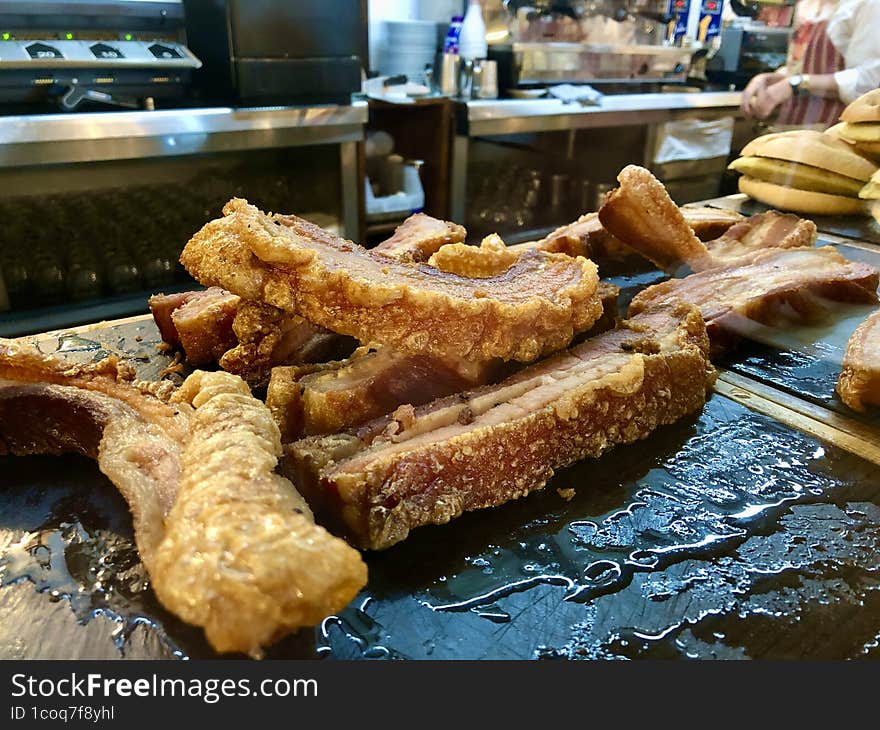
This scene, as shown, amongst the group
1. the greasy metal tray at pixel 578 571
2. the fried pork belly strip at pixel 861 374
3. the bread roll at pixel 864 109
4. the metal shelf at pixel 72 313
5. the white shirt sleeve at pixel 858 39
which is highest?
the white shirt sleeve at pixel 858 39

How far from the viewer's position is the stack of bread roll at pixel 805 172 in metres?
3.22

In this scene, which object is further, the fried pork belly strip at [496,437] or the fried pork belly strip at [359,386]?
the fried pork belly strip at [359,386]

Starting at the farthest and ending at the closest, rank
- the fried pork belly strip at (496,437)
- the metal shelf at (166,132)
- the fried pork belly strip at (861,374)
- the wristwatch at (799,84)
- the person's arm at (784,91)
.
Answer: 1. the metal shelf at (166,132)
2. the wristwatch at (799,84)
3. the person's arm at (784,91)
4. the fried pork belly strip at (861,374)
5. the fried pork belly strip at (496,437)

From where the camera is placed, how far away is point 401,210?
15.6 feet

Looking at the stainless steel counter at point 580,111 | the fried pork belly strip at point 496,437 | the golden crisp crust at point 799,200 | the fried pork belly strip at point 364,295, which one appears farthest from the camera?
the stainless steel counter at point 580,111

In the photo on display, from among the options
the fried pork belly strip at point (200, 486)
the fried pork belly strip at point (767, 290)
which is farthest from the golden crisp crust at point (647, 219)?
the fried pork belly strip at point (200, 486)

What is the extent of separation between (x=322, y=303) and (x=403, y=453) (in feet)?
1.32

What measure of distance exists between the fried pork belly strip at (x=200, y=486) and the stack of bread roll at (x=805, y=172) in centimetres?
302

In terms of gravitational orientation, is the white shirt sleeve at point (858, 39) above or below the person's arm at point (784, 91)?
above

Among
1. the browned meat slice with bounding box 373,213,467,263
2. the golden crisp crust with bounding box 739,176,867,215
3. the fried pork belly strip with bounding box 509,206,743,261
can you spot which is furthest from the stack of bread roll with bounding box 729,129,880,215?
the browned meat slice with bounding box 373,213,467,263

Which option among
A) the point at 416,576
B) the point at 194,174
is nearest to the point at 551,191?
the point at 194,174

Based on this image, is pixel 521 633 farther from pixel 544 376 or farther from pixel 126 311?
pixel 126 311

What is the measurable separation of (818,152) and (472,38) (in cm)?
292

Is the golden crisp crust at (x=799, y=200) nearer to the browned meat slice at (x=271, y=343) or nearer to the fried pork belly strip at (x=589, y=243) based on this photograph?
the fried pork belly strip at (x=589, y=243)
